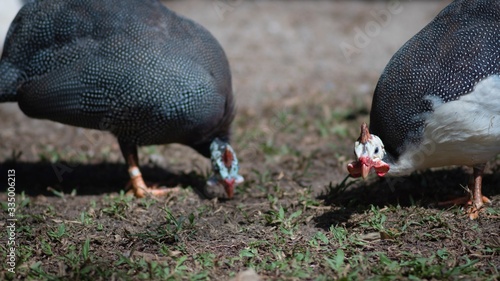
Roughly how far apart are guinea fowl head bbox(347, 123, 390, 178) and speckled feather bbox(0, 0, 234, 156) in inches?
45.7

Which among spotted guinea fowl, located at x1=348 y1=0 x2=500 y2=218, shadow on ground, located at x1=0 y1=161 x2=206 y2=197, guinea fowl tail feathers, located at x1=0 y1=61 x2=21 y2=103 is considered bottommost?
shadow on ground, located at x1=0 y1=161 x2=206 y2=197

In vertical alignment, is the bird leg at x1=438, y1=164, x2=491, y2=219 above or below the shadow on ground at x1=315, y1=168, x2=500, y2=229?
above

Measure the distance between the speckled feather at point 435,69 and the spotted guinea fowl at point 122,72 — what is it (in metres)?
1.19

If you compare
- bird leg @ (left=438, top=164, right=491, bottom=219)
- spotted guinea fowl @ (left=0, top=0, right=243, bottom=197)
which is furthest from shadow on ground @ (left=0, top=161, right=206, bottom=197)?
bird leg @ (left=438, top=164, right=491, bottom=219)

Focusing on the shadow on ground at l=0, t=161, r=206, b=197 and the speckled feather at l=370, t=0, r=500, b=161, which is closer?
the speckled feather at l=370, t=0, r=500, b=161

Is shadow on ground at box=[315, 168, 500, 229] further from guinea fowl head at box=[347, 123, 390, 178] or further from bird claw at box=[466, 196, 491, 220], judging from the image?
guinea fowl head at box=[347, 123, 390, 178]

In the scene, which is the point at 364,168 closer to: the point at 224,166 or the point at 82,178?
the point at 224,166

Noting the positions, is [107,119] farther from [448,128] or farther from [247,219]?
[448,128]

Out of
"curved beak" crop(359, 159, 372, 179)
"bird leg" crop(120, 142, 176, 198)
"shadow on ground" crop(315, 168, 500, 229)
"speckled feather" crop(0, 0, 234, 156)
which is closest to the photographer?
"curved beak" crop(359, 159, 372, 179)

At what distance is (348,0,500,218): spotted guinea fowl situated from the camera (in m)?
3.05

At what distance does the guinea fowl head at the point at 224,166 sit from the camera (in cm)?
406

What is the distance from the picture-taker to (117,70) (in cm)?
380

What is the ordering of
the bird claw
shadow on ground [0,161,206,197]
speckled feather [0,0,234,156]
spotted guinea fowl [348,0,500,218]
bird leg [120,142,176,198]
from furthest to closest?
shadow on ground [0,161,206,197] < bird leg [120,142,176,198] < speckled feather [0,0,234,156] < the bird claw < spotted guinea fowl [348,0,500,218]

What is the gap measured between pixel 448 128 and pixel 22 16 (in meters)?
2.80
